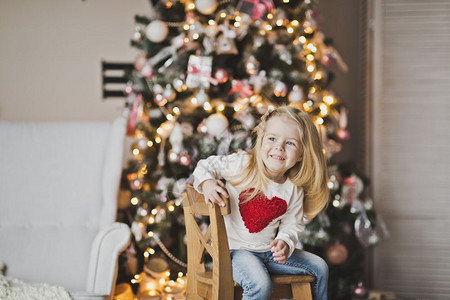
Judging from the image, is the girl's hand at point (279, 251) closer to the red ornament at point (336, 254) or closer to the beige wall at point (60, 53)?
the red ornament at point (336, 254)

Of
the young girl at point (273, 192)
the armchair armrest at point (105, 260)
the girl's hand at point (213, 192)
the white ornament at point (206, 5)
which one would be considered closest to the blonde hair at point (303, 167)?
the young girl at point (273, 192)

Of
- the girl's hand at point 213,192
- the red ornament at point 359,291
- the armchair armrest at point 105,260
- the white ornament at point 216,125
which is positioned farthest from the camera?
the red ornament at point 359,291

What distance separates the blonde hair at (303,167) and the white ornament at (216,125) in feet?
2.12

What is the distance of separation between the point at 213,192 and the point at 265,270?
0.31m

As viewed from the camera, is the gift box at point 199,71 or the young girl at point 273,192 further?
the gift box at point 199,71

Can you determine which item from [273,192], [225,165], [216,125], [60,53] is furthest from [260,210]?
[60,53]

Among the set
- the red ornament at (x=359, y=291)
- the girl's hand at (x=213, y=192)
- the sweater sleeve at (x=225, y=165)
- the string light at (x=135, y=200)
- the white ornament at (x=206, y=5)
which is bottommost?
the red ornament at (x=359, y=291)

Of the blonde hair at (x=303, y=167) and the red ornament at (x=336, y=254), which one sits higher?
the blonde hair at (x=303, y=167)

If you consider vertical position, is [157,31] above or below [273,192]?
above

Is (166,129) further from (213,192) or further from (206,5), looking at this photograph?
(213,192)

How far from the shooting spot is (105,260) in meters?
1.75

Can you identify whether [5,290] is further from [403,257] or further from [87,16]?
[403,257]

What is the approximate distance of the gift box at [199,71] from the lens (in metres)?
2.28

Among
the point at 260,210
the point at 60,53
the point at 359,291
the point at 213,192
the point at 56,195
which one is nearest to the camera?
the point at 213,192
